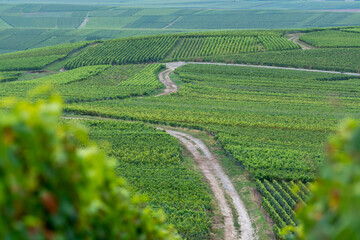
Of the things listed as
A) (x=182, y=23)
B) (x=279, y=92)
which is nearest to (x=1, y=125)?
(x=279, y=92)

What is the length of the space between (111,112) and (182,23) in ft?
450

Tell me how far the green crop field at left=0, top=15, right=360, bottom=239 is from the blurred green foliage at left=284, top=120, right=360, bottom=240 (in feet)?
6.60

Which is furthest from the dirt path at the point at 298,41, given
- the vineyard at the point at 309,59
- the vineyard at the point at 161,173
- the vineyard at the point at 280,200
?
the vineyard at the point at 280,200

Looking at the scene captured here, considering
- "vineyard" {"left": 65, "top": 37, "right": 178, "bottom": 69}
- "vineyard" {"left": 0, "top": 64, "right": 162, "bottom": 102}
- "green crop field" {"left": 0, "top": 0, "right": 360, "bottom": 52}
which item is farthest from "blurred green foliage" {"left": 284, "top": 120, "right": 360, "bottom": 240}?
"green crop field" {"left": 0, "top": 0, "right": 360, "bottom": 52}

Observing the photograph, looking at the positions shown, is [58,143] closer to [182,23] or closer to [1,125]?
[1,125]

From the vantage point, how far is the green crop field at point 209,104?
89.1ft

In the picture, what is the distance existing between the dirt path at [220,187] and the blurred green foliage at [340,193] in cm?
1974

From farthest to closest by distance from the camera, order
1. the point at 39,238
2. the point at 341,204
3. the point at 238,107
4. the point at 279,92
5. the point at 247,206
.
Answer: the point at 279,92, the point at 238,107, the point at 247,206, the point at 39,238, the point at 341,204

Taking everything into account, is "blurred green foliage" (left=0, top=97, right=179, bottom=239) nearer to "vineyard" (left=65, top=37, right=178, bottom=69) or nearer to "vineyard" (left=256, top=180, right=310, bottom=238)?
"vineyard" (left=256, top=180, right=310, bottom=238)

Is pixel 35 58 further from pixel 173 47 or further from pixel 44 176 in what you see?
pixel 44 176

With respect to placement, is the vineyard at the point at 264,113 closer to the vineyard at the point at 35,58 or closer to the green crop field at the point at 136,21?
the vineyard at the point at 35,58

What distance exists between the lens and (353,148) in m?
3.53

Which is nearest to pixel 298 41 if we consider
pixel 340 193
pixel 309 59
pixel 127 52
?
pixel 309 59

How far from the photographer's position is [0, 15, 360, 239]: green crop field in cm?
2716
